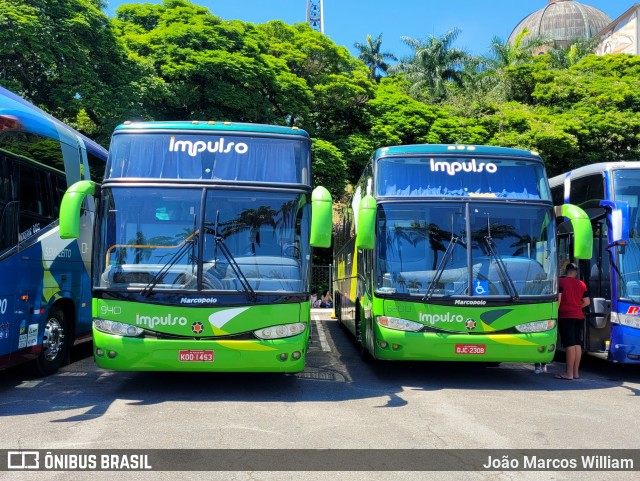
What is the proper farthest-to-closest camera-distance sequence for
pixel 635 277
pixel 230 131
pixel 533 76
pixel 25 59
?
pixel 533 76
pixel 25 59
pixel 635 277
pixel 230 131

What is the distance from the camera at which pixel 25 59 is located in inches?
850

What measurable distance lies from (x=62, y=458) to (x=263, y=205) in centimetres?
383

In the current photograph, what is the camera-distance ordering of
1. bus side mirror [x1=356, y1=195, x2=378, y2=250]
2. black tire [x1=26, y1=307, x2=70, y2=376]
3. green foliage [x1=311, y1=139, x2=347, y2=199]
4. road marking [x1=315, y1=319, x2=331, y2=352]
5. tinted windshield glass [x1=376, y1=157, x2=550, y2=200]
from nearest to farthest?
bus side mirror [x1=356, y1=195, x2=378, y2=250]
black tire [x1=26, y1=307, x2=70, y2=376]
tinted windshield glass [x1=376, y1=157, x2=550, y2=200]
road marking [x1=315, y1=319, x2=331, y2=352]
green foliage [x1=311, y1=139, x2=347, y2=199]

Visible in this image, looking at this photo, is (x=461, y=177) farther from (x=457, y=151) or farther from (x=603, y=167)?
(x=603, y=167)

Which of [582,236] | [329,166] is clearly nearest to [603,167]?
[582,236]

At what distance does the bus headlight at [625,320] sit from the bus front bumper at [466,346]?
146 centimetres

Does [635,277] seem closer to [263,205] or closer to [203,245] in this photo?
[263,205]

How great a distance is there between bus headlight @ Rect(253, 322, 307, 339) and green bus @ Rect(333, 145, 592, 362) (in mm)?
1389

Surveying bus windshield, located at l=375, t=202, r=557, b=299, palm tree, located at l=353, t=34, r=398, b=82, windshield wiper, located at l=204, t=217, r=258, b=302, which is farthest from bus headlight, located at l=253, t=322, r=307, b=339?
palm tree, located at l=353, t=34, r=398, b=82

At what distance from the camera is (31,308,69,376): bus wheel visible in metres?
9.37

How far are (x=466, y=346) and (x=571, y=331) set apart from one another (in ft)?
7.08

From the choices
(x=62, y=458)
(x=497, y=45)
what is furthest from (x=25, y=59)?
(x=497, y=45)

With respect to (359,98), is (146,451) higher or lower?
lower

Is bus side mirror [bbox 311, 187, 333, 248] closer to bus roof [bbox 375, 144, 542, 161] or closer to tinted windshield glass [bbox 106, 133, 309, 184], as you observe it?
tinted windshield glass [bbox 106, 133, 309, 184]
